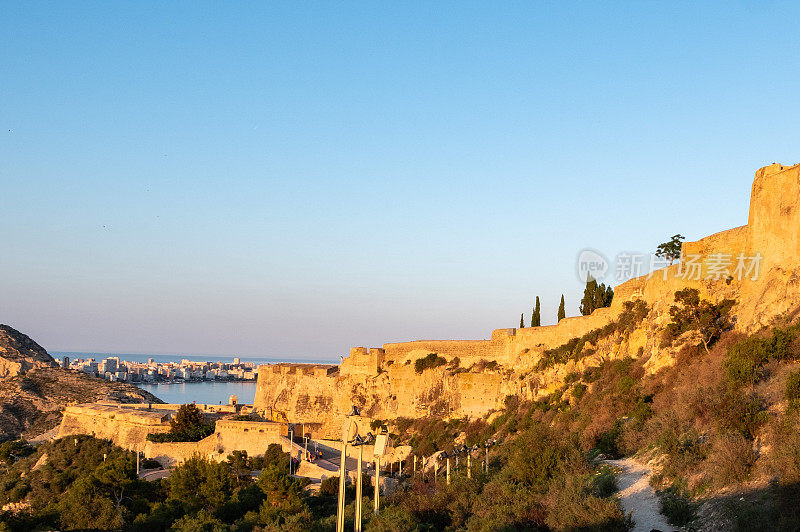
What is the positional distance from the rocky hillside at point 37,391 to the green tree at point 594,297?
34804mm

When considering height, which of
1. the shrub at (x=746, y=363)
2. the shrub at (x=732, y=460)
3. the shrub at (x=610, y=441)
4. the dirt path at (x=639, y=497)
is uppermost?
the shrub at (x=746, y=363)

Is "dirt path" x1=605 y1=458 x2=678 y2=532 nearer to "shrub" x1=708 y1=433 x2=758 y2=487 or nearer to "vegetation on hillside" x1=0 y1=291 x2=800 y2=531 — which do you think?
"vegetation on hillside" x1=0 y1=291 x2=800 y2=531

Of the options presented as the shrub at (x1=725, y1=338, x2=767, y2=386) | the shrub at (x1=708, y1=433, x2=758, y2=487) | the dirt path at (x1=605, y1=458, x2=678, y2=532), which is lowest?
the dirt path at (x1=605, y1=458, x2=678, y2=532)

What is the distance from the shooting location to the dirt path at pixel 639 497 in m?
11.7

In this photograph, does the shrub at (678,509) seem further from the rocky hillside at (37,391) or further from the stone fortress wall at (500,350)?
the rocky hillside at (37,391)

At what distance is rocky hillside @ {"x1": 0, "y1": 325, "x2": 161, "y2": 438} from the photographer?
4666cm

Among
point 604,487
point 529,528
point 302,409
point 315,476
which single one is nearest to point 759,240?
point 604,487

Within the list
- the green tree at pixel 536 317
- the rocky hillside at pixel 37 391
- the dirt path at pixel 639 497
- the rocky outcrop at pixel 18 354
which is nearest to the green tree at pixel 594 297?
the green tree at pixel 536 317

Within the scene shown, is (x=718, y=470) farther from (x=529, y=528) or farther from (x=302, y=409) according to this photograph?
(x=302, y=409)

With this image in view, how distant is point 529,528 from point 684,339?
11.7 metres

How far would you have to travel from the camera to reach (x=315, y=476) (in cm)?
2869

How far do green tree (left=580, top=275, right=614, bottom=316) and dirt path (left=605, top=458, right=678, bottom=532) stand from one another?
20.5m

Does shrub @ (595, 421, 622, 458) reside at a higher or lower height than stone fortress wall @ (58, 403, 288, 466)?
higher

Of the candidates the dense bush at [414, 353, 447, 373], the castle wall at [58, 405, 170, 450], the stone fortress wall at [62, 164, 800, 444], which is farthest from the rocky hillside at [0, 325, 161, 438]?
the dense bush at [414, 353, 447, 373]
